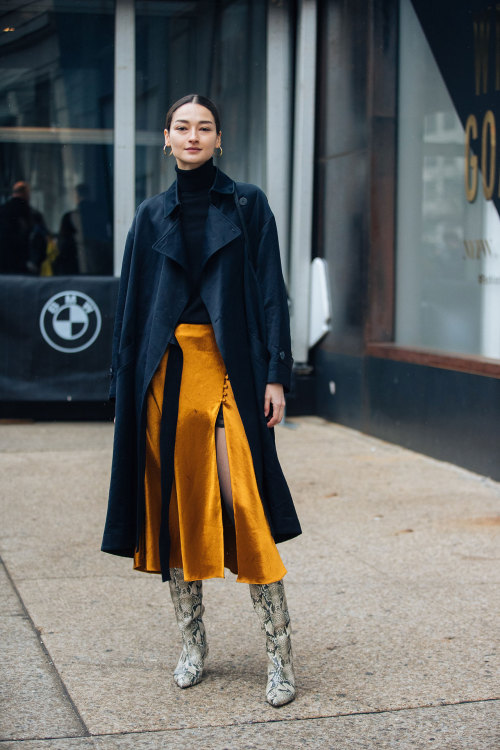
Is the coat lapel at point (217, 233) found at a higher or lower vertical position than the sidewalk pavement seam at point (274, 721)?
higher

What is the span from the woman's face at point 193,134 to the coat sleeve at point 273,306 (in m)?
0.31

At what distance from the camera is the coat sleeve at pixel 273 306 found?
345 centimetres

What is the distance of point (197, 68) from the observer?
34.4 feet

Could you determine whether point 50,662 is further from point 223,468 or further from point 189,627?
point 223,468

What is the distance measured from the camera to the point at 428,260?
8656 mm

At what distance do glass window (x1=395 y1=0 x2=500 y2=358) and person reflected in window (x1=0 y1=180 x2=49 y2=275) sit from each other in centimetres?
347

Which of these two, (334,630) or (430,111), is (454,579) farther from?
(430,111)

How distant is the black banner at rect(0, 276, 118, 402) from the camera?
31.8ft

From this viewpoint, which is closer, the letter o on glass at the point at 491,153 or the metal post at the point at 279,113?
the letter o on glass at the point at 491,153

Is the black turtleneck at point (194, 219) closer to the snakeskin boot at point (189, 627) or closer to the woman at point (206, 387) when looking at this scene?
the woman at point (206, 387)

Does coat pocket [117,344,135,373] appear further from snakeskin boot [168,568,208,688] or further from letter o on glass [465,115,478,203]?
letter o on glass [465,115,478,203]

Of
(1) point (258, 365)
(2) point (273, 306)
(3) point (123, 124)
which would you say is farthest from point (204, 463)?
(3) point (123, 124)

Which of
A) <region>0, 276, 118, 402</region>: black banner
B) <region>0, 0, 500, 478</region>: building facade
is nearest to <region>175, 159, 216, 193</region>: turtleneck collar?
<region>0, 0, 500, 478</region>: building facade

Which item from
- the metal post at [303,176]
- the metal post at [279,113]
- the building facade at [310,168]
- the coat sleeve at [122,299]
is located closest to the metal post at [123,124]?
the building facade at [310,168]
